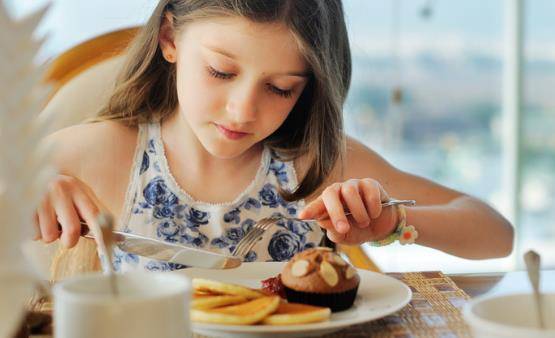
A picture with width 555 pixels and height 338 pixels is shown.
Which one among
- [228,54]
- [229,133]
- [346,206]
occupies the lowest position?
[346,206]

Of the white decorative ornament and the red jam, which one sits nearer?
the white decorative ornament

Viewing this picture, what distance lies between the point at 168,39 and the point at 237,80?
29 cm

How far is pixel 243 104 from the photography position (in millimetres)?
1257

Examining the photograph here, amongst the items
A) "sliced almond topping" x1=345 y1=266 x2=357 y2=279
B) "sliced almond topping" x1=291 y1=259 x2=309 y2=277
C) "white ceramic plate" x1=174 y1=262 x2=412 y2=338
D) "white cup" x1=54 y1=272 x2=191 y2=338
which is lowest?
"white ceramic plate" x1=174 y1=262 x2=412 y2=338

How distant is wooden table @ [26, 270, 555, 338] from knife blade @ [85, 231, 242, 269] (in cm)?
30

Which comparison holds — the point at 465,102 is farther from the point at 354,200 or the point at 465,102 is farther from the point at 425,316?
the point at 425,316

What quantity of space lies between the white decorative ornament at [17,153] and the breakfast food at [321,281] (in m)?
0.41

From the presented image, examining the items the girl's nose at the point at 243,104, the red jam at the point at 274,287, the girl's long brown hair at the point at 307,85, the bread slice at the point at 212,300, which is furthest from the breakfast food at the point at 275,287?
the girl's long brown hair at the point at 307,85

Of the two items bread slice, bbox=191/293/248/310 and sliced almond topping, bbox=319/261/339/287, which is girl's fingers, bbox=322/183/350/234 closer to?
sliced almond topping, bbox=319/261/339/287

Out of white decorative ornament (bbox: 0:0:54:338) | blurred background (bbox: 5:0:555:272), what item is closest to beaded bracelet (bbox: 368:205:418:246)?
white decorative ornament (bbox: 0:0:54:338)

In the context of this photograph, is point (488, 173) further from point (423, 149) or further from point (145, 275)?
point (145, 275)

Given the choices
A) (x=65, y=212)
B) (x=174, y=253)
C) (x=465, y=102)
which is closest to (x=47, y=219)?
(x=65, y=212)

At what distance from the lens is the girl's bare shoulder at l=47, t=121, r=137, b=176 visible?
1.54 meters

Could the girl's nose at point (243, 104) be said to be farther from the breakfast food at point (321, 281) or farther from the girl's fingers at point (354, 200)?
the breakfast food at point (321, 281)
